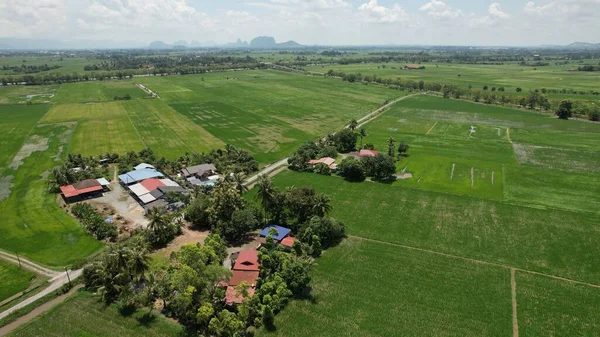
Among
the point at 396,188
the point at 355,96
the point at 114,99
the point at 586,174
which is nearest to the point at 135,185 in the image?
the point at 396,188

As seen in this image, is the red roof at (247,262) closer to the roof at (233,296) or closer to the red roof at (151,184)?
the roof at (233,296)

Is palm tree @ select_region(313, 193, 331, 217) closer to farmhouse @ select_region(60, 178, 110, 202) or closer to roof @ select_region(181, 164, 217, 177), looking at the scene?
roof @ select_region(181, 164, 217, 177)

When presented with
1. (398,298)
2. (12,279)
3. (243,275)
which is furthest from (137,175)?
(398,298)

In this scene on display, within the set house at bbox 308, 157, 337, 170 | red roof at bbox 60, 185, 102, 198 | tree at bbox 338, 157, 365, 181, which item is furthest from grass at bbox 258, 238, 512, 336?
red roof at bbox 60, 185, 102, 198

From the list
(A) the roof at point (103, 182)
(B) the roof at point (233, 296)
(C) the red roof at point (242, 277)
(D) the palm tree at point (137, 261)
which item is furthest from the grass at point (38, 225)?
(B) the roof at point (233, 296)

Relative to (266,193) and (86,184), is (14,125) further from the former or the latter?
(266,193)
